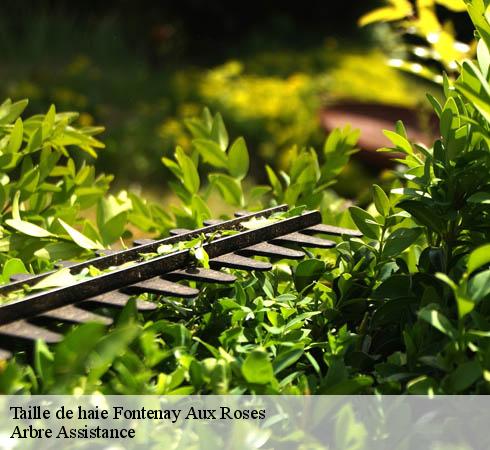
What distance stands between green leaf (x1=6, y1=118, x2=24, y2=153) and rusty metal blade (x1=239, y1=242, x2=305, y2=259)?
42cm

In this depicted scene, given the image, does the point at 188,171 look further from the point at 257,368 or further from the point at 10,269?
the point at 257,368

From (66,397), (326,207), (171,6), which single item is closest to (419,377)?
(66,397)

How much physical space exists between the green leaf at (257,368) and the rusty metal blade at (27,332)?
195 millimetres

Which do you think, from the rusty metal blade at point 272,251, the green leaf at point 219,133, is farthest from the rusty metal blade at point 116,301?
the green leaf at point 219,133

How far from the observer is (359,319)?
1.12 metres

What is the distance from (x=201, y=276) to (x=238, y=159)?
0.50 m

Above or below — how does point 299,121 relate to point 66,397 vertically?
above

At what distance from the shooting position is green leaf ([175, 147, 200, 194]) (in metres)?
1.44

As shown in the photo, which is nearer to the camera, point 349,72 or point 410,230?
point 410,230

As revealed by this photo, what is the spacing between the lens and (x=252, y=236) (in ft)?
3.82

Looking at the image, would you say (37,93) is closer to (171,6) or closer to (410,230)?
(171,6)

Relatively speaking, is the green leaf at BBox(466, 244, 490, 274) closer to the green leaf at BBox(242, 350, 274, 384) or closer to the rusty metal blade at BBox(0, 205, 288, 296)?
the green leaf at BBox(242, 350, 274, 384)

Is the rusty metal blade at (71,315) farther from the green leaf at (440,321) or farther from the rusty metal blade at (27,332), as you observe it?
the green leaf at (440,321)

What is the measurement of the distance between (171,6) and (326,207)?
36.0 ft
